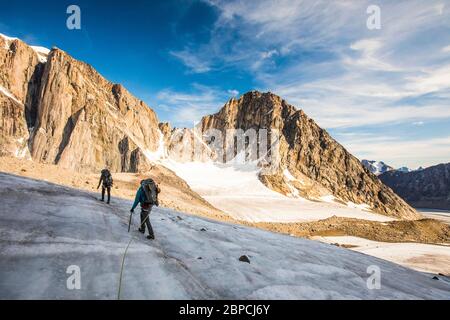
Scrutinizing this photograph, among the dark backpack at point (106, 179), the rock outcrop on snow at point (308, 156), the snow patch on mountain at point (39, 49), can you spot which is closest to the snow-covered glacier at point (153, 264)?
the dark backpack at point (106, 179)

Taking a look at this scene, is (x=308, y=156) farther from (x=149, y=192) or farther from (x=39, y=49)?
(x=149, y=192)

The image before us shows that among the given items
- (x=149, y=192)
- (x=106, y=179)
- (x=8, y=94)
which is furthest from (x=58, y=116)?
(x=149, y=192)

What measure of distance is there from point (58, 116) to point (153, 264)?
3632 inches

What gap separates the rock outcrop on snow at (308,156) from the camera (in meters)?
133

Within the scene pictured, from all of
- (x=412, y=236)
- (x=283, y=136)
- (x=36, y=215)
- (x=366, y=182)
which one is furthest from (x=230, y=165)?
(x=36, y=215)

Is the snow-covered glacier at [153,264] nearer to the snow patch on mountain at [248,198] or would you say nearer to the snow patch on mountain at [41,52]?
the snow patch on mountain at [248,198]

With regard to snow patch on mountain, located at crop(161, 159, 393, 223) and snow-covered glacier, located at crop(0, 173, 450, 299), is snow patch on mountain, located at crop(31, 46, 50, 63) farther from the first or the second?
snow-covered glacier, located at crop(0, 173, 450, 299)

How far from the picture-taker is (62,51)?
95625mm

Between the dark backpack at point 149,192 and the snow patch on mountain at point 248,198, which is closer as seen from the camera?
the dark backpack at point 149,192

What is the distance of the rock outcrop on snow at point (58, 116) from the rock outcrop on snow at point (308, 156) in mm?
58051

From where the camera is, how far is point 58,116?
88.2 m

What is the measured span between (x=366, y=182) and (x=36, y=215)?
147114 millimetres

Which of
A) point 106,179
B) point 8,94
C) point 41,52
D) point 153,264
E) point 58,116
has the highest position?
point 41,52
